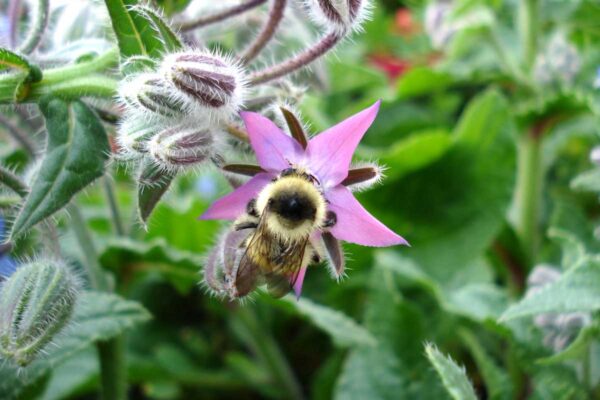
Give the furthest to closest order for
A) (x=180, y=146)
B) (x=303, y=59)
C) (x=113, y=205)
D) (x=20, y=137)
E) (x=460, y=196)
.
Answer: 1. (x=460, y=196)
2. (x=113, y=205)
3. (x=20, y=137)
4. (x=303, y=59)
5. (x=180, y=146)

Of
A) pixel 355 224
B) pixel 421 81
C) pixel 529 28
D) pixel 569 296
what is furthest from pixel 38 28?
pixel 529 28

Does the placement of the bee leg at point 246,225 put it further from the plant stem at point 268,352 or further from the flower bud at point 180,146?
the plant stem at point 268,352

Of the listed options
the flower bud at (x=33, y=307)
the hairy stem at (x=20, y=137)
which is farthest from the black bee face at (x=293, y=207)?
the hairy stem at (x=20, y=137)

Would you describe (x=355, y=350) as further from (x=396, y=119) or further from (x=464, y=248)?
(x=396, y=119)

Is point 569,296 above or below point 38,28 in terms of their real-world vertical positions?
below

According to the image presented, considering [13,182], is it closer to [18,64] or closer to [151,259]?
[18,64]
